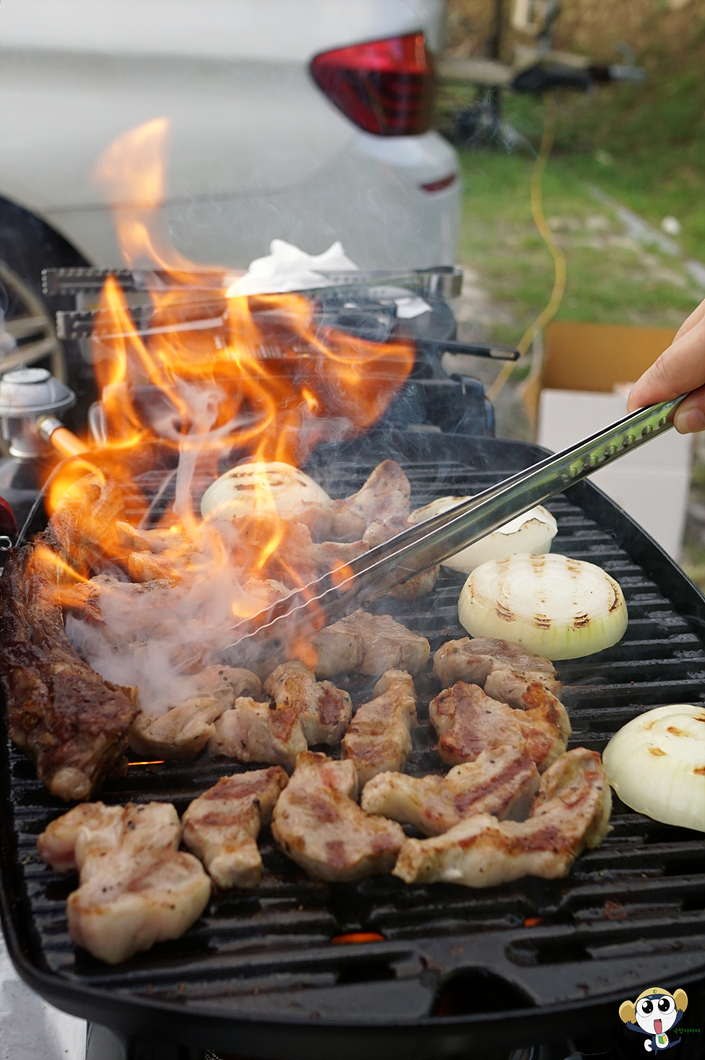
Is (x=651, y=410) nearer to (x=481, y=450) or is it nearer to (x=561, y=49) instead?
(x=481, y=450)

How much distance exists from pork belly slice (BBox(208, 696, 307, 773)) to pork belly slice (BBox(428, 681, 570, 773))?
374mm

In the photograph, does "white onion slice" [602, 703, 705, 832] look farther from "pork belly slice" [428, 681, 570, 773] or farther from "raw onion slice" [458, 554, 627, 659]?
"raw onion slice" [458, 554, 627, 659]

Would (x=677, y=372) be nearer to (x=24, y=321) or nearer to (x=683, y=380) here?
(x=683, y=380)

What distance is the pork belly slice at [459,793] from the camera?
201 cm

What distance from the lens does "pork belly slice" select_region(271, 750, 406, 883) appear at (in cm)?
186

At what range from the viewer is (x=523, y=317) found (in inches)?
426

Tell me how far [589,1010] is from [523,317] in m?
9.98

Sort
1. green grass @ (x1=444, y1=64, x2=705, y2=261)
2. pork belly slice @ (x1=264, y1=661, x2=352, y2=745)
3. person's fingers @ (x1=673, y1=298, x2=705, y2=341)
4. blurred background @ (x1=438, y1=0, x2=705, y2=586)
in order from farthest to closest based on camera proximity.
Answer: green grass @ (x1=444, y1=64, x2=705, y2=261), blurred background @ (x1=438, y1=0, x2=705, y2=586), person's fingers @ (x1=673, y1=298, x2=705, y2=341), pork belly slice @ (x1=264, y1=661, x2=352, y2=745)

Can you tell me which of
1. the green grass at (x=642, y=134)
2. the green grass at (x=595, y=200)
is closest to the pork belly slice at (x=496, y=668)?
the green grass at (x=595, y=200)

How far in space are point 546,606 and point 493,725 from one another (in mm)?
604

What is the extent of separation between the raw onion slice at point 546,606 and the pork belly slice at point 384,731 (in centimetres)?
45

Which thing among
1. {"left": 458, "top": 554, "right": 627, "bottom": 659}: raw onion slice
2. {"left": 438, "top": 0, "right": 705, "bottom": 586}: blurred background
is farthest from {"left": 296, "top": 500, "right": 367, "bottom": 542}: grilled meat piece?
{"left": 438, "top": 0, "right": 705, "bottom": 586}: blurred background

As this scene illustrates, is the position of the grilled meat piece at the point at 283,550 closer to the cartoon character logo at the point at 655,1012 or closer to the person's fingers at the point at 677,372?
the person's fingers at the point at 677,372

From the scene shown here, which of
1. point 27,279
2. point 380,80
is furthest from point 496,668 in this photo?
point 380,80
